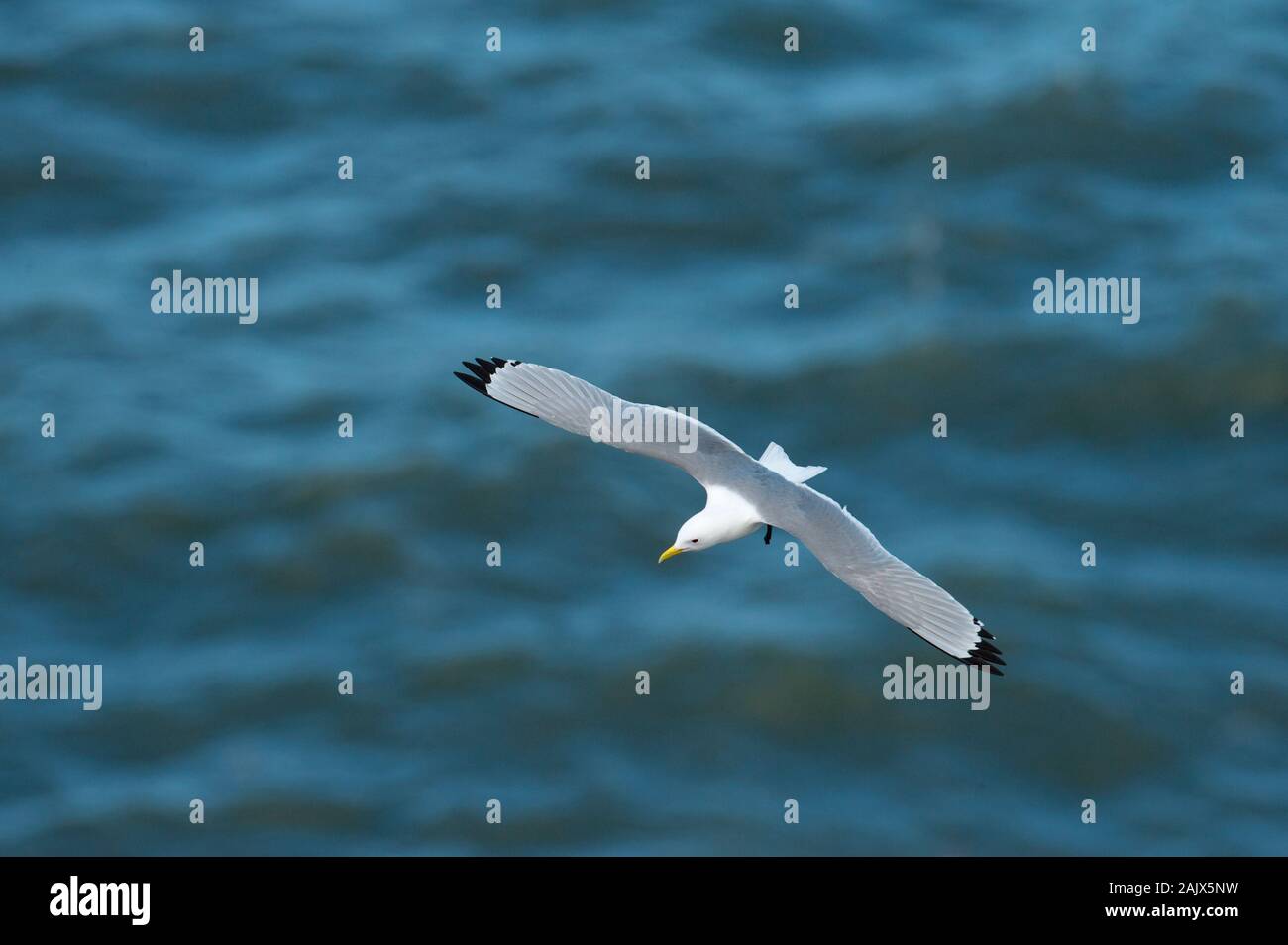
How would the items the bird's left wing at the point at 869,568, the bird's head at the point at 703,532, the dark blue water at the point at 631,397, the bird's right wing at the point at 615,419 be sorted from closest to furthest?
the bird's left wing at the point at 869,568 → the bird's head at the point at 703,532 → the bird's right wing at the point at 615,419 → the dark blue water at the point at 631,397

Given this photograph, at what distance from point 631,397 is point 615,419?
5566 millimetres

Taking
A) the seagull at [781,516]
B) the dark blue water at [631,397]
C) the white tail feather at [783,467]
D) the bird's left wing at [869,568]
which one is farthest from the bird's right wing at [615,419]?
the dark blue water at [631,397]

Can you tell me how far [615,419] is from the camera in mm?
13477

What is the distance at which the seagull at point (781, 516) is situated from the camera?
12875 mm

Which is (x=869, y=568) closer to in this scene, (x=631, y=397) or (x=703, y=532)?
(x=703, y=532)

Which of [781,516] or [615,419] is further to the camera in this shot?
[615,419]

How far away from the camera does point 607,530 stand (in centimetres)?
1842

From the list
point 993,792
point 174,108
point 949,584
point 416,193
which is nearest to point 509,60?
point 416,193

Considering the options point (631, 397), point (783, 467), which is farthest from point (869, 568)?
point (631, 397)

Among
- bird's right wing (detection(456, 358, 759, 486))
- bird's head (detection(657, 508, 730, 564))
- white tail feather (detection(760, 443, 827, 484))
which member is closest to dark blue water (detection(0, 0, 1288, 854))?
bird's head (detection(657, 508, 730, 564))

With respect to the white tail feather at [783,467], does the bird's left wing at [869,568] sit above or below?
below

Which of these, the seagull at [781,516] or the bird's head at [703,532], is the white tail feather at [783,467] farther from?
the bird's head at [703,532]

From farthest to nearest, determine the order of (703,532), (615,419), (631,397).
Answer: (631,397), (615,419), (703,532)
